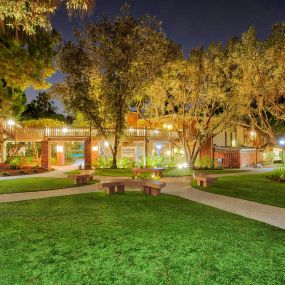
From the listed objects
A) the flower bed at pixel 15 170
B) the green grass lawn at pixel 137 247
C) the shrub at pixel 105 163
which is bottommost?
the green grass lawn at pixel 137 247

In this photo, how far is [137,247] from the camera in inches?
201

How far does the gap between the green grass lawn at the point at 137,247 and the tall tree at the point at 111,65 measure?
14.2 m

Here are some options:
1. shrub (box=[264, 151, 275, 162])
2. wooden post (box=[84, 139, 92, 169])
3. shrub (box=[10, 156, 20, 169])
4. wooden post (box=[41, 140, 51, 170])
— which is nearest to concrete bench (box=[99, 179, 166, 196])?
shrub (box=[10, 156, 20, 169])

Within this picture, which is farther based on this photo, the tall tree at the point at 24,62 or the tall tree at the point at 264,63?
the tall tree at the point at 24,62

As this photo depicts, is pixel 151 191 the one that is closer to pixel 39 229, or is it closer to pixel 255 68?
pixel 39 229

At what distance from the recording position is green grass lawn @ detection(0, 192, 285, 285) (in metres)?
4.05

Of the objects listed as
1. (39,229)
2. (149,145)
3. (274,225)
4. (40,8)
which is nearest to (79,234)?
(39,229)

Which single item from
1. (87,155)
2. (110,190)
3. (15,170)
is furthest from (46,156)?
(110,190)

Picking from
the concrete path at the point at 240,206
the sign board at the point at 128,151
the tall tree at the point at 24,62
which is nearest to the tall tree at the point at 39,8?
the concrete path at the point at 240,206

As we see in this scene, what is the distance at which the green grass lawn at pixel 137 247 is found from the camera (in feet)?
13.3

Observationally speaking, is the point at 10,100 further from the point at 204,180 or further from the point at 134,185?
the point at 204,180

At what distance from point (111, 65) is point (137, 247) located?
17344 mm

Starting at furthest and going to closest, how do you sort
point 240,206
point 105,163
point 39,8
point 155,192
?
point 105,163, point 155,192, point 240,206, point 39,8

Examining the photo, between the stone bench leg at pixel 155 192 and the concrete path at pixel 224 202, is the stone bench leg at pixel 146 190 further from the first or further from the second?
the concrete path at pixel 224 202
